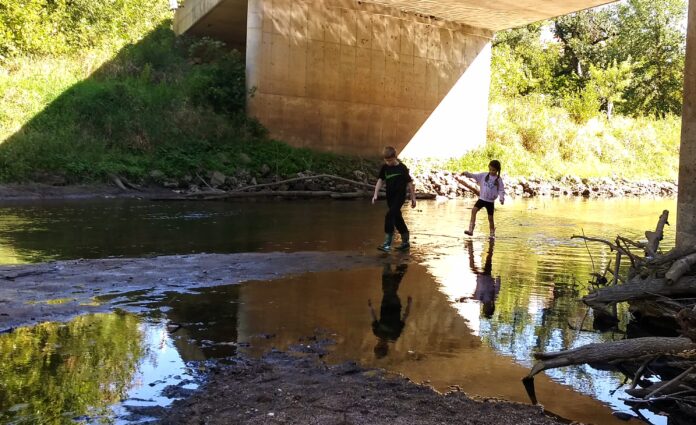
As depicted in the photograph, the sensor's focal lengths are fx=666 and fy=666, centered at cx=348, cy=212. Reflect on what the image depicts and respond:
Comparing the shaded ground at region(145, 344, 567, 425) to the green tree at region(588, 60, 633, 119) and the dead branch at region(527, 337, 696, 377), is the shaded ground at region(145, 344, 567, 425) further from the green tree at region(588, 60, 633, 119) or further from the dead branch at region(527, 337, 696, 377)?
the green tree at region(588, 60, 633, 119)

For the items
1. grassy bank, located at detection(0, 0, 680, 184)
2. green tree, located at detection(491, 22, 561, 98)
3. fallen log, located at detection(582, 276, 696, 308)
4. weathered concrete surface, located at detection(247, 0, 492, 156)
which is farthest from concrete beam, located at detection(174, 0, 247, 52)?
fallen log, located at detection(582, 276, 696, 308)

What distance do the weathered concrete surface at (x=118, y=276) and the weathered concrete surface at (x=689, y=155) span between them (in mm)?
4427

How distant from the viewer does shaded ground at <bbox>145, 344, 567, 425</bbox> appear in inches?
168

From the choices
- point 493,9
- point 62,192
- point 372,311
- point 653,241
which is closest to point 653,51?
point 493,9

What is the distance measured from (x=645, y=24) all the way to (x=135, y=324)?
52.2 metres

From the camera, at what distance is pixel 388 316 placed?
7.18 metres

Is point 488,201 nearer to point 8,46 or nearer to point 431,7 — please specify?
point 431,7


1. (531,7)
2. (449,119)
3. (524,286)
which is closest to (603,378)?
(524,286)

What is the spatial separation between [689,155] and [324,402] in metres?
5.83

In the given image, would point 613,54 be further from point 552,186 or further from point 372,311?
point 372,311

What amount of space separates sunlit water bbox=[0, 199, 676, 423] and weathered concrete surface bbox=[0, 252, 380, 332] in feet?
1.19

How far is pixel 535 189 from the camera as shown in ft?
101

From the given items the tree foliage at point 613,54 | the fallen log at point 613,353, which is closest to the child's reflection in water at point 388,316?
the fallen log at point 613,353

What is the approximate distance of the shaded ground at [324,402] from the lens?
427cm
